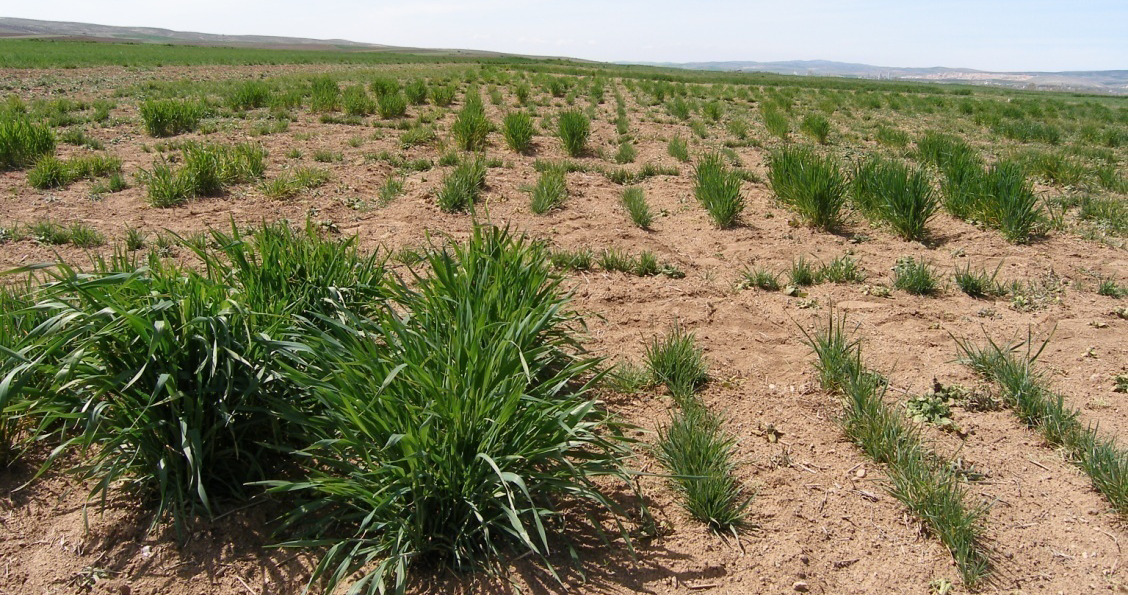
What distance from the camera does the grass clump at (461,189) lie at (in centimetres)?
578

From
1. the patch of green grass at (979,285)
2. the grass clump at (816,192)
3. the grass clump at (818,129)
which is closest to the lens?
Answer: the patch of green grass at (979,285)

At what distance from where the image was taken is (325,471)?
7.89 feet

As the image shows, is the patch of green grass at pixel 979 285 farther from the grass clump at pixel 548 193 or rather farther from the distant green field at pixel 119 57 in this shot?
the distant green field at pixel 119 57

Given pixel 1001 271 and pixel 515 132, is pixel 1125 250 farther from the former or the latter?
pixel 515 132

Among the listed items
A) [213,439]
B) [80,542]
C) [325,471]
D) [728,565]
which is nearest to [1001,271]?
[728,565]

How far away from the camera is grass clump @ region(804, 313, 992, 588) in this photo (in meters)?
2.16

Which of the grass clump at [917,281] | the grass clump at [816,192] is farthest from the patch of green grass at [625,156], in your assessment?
the grass clump at [917,281]

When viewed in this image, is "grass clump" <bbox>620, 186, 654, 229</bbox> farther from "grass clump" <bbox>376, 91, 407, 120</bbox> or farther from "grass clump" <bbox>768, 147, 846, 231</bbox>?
"grass clump" <bbox>376, 91, 407, 120</bbox>

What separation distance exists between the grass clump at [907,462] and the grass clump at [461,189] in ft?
10.9

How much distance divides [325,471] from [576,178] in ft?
17.6

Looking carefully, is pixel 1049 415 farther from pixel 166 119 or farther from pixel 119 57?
pixel 119 57

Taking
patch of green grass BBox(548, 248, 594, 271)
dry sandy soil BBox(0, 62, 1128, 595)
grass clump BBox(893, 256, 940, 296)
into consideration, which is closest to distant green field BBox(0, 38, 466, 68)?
dry sandy soil BBox(0, 62, 1128, 595)

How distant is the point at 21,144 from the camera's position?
6.55 m

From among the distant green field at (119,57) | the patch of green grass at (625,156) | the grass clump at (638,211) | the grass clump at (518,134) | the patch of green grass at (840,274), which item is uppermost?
the distant green field at (119,57)
